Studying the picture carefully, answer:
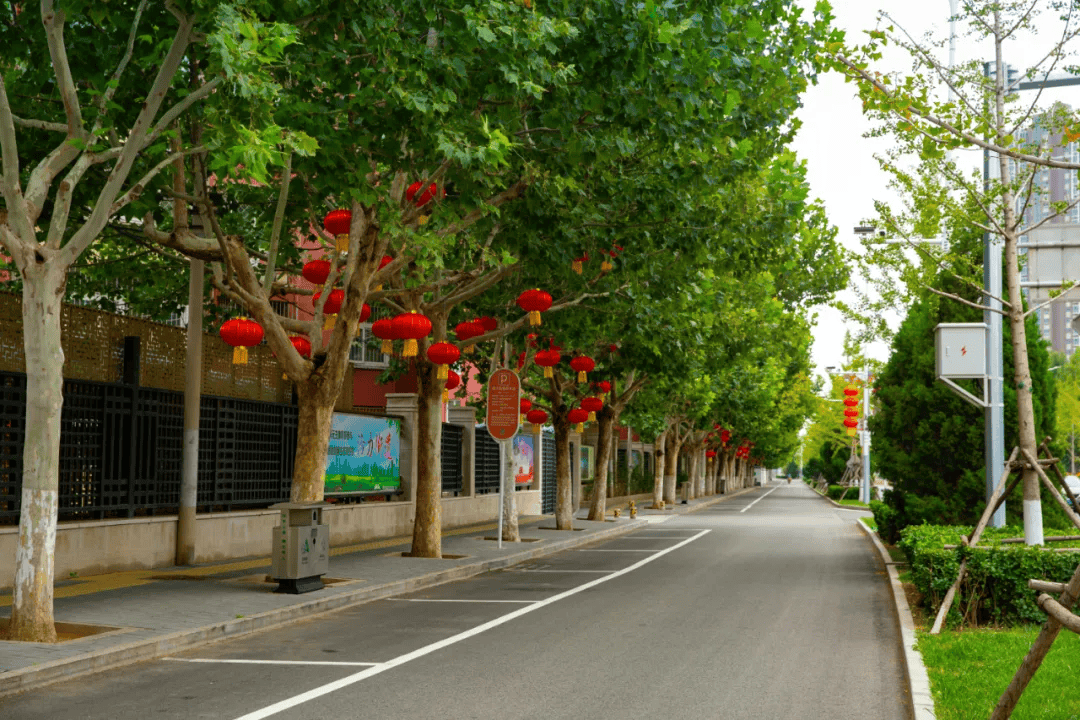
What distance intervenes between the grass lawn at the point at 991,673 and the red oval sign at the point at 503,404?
1221cm

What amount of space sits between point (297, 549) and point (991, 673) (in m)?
8.34

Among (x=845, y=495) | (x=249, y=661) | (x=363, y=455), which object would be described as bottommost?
(x=845, y=495)

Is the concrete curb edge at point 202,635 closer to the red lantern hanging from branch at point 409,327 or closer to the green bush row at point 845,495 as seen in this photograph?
the red lantern hanging from branch at point 409,327

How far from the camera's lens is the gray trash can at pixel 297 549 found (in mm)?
13742

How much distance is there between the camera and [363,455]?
2459 centimetres

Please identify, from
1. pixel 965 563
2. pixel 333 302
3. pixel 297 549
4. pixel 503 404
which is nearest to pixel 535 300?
pixel 333 302

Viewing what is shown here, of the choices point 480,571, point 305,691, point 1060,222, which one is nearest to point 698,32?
point 1060,222

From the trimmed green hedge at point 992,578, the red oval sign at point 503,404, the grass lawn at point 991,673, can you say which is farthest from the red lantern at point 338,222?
the red oval sign at point 503,404

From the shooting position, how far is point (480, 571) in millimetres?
19016

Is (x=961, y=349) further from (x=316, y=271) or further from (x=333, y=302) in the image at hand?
(x=316, y=271)

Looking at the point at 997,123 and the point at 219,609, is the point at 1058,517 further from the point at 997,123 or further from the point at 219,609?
the point at 219,609

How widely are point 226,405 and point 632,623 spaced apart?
10.3 m

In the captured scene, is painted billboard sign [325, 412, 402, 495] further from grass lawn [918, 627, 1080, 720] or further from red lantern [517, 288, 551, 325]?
grass lawn [918, 627, 1080, 720]

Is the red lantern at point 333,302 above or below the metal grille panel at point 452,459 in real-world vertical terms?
above
